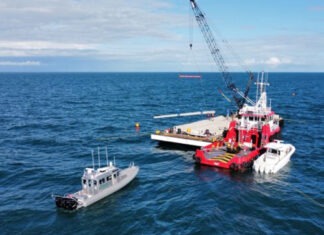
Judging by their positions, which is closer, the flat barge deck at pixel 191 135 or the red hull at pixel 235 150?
the red hull at pixel 235 150

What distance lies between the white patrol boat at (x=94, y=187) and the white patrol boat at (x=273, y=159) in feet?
67.1

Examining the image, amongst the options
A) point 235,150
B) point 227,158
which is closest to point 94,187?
point 227,158

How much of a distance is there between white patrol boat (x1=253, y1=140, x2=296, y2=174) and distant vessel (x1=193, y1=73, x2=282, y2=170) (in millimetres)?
1741

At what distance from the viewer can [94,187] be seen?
39.5 meters

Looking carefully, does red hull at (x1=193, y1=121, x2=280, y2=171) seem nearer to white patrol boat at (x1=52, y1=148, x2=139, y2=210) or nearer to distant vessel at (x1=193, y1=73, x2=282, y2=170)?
distant vessel at (x1=193, y1=73, x2=282, y2=170)

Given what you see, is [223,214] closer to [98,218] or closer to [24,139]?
[98,218]

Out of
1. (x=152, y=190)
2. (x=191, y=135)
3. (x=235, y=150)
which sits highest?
(x=191, y=135)

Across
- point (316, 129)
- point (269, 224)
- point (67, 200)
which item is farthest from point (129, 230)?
point (316, 129)

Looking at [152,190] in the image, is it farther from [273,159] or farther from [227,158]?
[273,159]

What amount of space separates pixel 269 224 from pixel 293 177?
663 inches

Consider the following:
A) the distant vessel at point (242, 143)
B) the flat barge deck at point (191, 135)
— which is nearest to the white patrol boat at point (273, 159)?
the distant vessel at point (242, 143)

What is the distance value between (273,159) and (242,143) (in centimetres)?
858

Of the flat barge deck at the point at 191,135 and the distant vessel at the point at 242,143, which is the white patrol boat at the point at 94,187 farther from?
the flat barge deck at the point at 191,135

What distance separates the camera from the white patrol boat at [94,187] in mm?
36500
